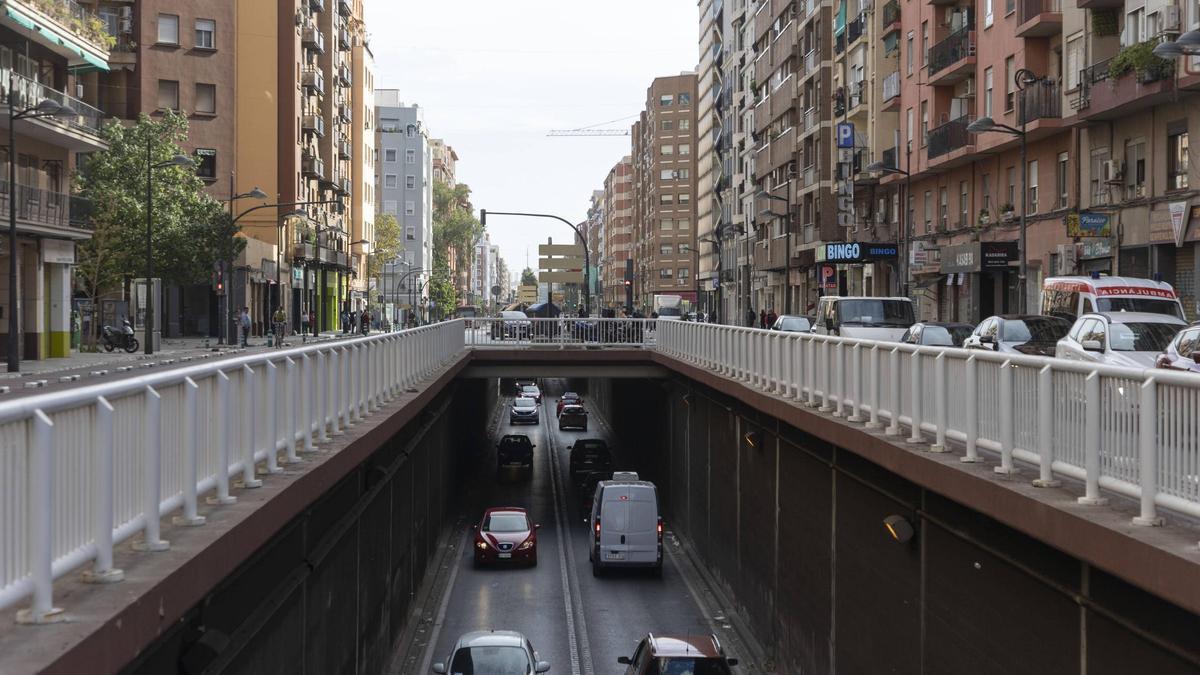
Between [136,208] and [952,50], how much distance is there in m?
31.6

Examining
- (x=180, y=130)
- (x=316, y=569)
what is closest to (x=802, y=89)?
(x=180, y=130)

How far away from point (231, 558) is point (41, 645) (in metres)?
2.82

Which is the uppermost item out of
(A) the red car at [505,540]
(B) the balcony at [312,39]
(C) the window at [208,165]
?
(B) the balcony at [312,39]

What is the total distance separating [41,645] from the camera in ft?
18.8

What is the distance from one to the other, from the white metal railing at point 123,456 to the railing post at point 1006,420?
601 cm

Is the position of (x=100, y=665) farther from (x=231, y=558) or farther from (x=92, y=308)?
(x=92, y=308)

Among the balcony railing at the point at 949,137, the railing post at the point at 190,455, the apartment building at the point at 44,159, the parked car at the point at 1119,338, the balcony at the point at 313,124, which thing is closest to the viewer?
the railing post at the point at 190,455

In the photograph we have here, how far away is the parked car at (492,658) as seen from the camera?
18234 mm

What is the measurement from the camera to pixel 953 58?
4534 centimetres

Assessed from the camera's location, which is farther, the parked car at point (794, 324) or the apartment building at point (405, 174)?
the apartment building at point (405, 174)

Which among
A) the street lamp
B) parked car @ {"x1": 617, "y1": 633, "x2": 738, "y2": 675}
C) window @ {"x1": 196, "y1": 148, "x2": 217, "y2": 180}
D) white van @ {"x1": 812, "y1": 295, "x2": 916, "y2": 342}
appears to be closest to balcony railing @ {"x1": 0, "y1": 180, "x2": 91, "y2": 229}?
white van @ {"x1": 812, "y1": 295, "x2": 916, "y2": 342}

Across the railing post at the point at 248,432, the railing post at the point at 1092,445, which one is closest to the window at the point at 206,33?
the railing post at the point at 248,432

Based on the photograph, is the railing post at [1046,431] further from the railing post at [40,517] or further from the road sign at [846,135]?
the road sign at [846,135]

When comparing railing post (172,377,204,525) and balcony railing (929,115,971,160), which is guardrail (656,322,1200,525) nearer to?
railing post (172,377,204,525)
